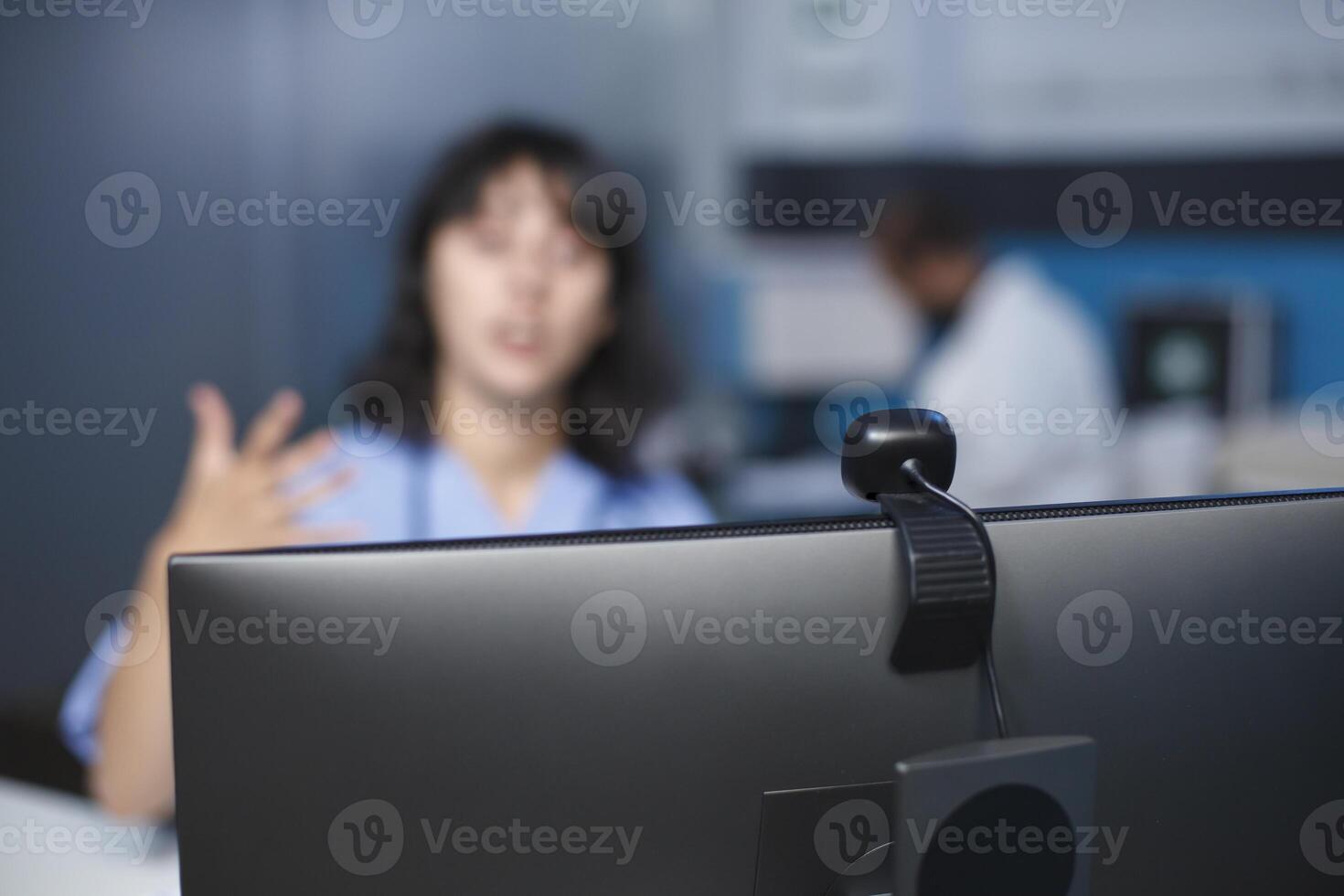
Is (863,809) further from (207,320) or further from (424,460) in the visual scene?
(207,320)

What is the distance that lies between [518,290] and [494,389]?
0.20m

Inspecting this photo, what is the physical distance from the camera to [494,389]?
81.0 inches

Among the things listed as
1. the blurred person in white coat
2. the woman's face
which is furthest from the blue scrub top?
the blurred person in white coat

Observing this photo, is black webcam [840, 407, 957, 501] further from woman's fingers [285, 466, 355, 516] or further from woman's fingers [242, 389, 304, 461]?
woman's fingers [242, 389, 304, 461]

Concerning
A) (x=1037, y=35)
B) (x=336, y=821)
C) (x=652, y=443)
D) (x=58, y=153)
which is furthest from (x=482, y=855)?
(x=1037, y=35)

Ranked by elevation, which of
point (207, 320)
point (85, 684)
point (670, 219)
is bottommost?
point (85, 684)

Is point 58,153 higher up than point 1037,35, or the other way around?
point 1037,35

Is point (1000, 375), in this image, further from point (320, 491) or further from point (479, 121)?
point (320, 491)

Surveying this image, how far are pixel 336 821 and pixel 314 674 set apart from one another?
0.08 meters

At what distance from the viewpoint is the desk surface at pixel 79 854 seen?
1168mm

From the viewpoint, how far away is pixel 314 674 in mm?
580

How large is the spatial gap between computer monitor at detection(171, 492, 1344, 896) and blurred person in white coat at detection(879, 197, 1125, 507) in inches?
87.6

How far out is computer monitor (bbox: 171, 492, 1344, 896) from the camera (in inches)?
22.8

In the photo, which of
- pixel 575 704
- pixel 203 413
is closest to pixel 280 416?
pixel 203 413
